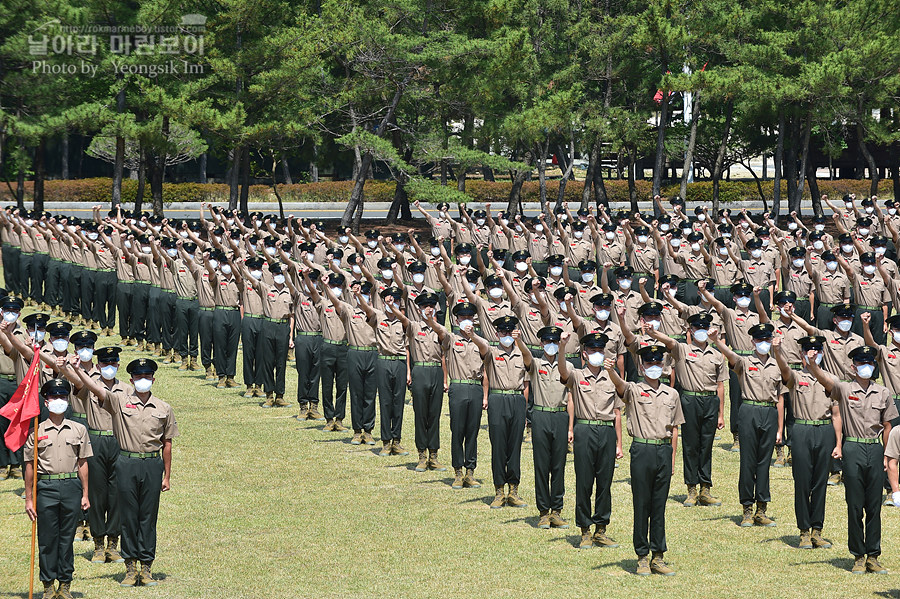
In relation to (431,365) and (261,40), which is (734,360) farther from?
(261,40)

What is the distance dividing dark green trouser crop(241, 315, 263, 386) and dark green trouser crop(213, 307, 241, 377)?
2.07 feet

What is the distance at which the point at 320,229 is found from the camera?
23500mm

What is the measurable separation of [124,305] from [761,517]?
13749mm

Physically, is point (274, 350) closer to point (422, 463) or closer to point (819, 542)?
point (422, 463)

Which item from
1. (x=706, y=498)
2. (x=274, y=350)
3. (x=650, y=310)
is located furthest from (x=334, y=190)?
(x=706, y=498)

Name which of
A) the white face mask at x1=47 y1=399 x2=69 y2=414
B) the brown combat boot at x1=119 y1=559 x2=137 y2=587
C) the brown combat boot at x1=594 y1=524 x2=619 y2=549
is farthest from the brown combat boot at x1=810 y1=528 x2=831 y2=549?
the white face mask at x1=47 y1=399 x2=69 y2=414

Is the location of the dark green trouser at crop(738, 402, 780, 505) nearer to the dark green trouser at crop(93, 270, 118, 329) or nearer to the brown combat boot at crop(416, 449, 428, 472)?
the brown combat boot at crop(416, 449, 428, 472)

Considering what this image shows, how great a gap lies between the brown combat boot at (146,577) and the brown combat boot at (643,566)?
421 centimetres

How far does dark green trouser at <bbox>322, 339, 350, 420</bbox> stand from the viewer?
16891 mm

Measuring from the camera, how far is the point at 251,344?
18.8 metres

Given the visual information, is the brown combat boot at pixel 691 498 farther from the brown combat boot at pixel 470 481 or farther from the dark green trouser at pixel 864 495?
the dark green trouser at pixel 864 495

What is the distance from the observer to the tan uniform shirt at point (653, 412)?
1105cm

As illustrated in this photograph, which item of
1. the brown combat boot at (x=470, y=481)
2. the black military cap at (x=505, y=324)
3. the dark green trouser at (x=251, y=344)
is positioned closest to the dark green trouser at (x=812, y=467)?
the black military cap at (x=505, y=324)

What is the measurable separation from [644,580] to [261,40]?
91.6ft
